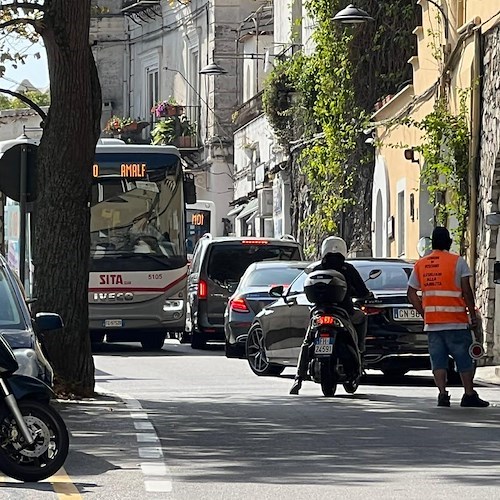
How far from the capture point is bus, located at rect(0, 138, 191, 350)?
29438mm

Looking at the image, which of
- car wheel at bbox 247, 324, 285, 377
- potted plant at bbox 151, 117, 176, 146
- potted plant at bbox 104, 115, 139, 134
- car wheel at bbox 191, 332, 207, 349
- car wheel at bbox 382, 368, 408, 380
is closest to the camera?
car wheel at bbox 247, 324, 285, 377

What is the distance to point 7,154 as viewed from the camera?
61.2ft

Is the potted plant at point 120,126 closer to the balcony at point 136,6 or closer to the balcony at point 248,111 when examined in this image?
the balcony at point 136,6

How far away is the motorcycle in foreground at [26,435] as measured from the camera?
34.8ft

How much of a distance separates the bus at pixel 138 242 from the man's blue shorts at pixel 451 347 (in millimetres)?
12787

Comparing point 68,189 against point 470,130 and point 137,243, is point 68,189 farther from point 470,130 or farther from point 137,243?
point 137,243

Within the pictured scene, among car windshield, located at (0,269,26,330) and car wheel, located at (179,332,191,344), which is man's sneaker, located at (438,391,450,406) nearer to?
car windshield, located at (0,269,26,330)

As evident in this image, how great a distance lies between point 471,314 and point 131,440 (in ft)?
15.6

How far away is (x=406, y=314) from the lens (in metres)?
19.8

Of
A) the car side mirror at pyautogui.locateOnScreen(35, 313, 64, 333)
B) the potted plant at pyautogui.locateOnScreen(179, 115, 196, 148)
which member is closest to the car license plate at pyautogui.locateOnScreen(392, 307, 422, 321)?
the car side mirror at pyautogui.locateOnScreen(35, 313, 64, 333)

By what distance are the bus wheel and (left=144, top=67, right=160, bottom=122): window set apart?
35844mm

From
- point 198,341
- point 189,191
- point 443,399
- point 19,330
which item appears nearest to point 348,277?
point 443,399

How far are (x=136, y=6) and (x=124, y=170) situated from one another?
3455 centimetres

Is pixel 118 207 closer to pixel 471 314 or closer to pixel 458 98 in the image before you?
pixel 458 98
